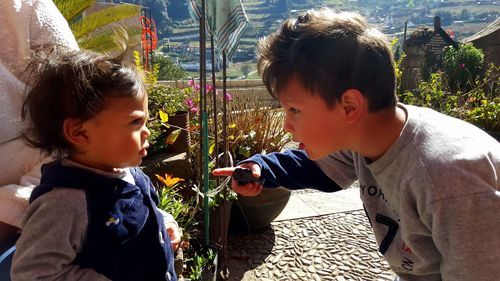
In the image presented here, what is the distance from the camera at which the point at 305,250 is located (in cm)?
327

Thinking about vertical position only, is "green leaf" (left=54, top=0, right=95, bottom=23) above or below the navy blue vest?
above

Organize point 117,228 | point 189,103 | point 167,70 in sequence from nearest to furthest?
point 117,228, point 189,103, point 167,70

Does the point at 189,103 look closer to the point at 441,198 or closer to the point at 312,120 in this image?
the point at 312,120

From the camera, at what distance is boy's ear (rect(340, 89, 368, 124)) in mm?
1311

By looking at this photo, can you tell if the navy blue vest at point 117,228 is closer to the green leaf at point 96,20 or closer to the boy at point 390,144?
the boy at point 390,144

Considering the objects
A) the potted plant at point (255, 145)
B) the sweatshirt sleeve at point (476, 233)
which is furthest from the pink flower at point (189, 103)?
the sweatshirt sleeve at point (476, 233)

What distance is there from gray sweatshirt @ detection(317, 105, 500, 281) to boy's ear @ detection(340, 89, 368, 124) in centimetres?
16

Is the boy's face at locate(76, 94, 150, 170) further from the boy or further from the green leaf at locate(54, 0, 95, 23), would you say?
the green leaf at locate(54, 0, 95, 23)

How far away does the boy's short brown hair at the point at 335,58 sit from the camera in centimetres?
129

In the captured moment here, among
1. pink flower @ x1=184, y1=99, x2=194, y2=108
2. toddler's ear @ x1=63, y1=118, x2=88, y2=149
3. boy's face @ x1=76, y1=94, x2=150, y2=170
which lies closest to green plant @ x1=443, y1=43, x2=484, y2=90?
pink flower @ x1=184, y1=99, x2=194, y2=108

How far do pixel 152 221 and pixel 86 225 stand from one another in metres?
0.28

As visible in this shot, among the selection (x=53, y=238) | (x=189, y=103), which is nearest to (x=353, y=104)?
(x=53, y=238)

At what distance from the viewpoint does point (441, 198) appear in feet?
3.63

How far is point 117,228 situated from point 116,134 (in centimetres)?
32
